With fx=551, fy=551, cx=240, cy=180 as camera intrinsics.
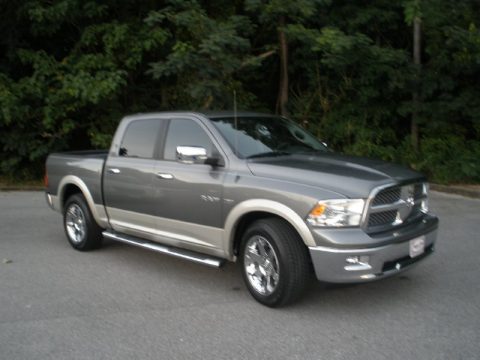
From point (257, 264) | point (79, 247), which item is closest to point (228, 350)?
point (257, 264)

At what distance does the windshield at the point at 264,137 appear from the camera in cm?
552

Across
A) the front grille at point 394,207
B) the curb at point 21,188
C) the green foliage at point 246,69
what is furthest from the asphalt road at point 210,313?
the curb at point 21,188

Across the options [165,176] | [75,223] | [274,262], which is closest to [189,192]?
[165,176]

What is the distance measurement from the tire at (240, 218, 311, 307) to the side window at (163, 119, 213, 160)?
1.09m

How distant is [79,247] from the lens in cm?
721

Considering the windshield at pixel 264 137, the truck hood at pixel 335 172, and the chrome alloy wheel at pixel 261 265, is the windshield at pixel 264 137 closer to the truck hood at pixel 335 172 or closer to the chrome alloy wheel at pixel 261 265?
the truck hood at pixel 335 172

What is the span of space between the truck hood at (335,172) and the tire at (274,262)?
446 millimetres

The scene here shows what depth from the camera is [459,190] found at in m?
10.8

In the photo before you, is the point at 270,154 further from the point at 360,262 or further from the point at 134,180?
the point at 134,180

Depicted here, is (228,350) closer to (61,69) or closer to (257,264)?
(257,264)

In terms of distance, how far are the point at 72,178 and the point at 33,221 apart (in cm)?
256

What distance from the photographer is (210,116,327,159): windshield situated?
5.52 m

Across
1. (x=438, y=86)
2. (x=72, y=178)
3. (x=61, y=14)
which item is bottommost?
(x=72, y=178)

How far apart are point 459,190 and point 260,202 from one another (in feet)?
23.5
